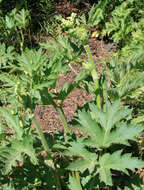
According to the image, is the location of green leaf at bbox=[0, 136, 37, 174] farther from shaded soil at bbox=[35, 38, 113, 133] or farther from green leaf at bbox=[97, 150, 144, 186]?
shaded soil at bbox=[35, 38, 113, 133]

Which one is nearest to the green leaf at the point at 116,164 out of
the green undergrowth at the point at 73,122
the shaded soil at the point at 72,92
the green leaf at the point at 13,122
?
the green undergrowth at the point at 73,122

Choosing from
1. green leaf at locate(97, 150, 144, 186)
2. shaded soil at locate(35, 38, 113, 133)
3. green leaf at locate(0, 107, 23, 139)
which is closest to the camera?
green leaf at locate(97, 150, 144, 186)

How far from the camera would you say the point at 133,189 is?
2094 millimetres

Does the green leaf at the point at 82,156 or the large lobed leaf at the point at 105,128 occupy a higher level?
the large lobed leaf at the point at 105,128

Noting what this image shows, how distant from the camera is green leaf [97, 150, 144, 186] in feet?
4.98

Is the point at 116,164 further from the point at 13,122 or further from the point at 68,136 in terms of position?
the point at 13,122

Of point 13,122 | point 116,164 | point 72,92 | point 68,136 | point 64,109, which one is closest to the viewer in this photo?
point 116,164

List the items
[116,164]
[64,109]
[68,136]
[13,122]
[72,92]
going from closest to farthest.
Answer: [116,164], [13,122], [68,136], [64,109], [72,92]

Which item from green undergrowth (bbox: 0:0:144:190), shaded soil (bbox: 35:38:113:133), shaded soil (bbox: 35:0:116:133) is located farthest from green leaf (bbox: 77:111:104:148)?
shaded soil (bbox: 35:38:113:133)

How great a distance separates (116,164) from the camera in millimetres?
1568

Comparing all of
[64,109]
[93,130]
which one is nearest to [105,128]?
[93,130]

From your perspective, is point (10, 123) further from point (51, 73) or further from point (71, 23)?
point (71, 23)

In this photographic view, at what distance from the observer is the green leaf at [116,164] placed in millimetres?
1518

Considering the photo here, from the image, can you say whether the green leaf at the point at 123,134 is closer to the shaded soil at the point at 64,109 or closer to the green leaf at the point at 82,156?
the green leaf at the point at 82,156
